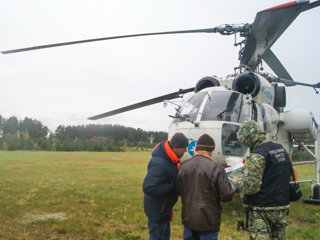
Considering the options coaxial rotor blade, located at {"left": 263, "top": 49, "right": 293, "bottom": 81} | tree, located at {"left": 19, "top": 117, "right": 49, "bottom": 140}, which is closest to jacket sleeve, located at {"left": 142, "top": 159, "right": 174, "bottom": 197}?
coaxial rotor blade, located at {"left": 263, "top": 49, "right": 293, "bottom": 81}

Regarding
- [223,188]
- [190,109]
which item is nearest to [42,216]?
[190,109]

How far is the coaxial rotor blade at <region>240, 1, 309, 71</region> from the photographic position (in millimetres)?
4883

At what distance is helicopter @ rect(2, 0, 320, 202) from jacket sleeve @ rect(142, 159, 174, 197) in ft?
7.41

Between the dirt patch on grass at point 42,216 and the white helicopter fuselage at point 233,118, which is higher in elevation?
the white helicopter fuselage at point 233,118

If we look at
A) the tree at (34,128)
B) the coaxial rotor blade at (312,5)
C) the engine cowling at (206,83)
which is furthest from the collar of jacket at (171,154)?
the tree at (34,128)

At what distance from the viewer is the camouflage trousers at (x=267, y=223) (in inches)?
123

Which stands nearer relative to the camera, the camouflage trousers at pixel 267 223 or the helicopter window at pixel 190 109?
the camouflage trousers at pixel 267 223

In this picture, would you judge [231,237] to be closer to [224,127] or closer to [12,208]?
[224,127]

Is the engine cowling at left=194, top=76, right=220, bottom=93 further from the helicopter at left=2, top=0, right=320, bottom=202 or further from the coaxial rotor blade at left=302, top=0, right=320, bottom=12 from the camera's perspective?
the coaxial rotor blade at left=302, top=0, right=320, bottom=12

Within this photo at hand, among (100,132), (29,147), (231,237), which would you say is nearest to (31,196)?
(231,237)

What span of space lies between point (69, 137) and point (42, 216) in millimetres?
76944

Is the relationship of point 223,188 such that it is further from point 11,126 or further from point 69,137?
point 69,137

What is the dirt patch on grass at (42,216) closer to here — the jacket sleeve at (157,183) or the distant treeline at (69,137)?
the jacket sleeve at (157,183)

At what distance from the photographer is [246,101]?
6.37 metres
